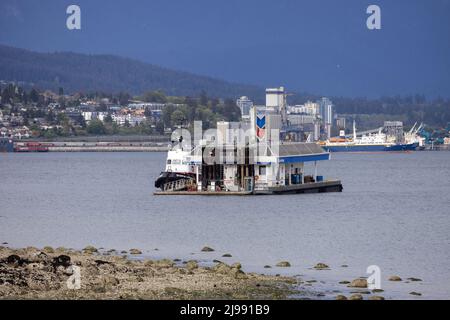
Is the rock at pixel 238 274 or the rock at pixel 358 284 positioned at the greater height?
the rock at pixel 238 274

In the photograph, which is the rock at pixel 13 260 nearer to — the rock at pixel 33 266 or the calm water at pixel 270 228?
the rock at pixel 33 266

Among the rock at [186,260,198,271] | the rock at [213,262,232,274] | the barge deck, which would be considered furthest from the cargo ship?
the rock at [213,262,232,274]

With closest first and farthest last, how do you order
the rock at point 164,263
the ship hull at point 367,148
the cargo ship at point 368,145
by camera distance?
the rock at point 164,263 → the ship hull at point 367,148 → the cargo ship at point 368,145

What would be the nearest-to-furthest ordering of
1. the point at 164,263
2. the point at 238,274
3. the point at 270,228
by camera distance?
the point at 238,274
the point at 164,263
the point at 270,228

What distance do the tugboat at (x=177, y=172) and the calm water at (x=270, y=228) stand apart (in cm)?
113

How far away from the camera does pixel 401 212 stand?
52.5 metres

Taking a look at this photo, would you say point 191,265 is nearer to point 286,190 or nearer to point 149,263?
point 149,263

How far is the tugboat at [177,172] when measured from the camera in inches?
2317

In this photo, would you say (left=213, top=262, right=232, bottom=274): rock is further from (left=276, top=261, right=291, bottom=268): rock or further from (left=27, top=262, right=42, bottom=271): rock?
(left=27, top=262, right=42, bottom=271): rock

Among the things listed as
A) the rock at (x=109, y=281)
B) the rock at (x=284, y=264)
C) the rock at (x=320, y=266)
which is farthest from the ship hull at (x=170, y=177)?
the rock at (x=109, y=281)

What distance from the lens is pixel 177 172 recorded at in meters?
60.2

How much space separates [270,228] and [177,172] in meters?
16.6

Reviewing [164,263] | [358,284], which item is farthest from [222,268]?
[358,284]
